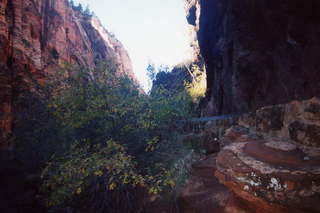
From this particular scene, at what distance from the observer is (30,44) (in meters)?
14.4

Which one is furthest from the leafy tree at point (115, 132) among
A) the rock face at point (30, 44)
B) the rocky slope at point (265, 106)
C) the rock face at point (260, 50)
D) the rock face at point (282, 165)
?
the rock face at point (260, 50)

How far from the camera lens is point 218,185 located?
11.9 ft

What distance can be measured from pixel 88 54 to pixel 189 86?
16.4m

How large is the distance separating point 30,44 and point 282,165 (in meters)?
18.0

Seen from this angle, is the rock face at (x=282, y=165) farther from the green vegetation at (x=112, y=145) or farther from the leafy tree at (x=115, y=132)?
the leafy tree at (x=115, y=132)

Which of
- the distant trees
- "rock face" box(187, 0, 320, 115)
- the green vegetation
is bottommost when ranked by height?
the green vegetation

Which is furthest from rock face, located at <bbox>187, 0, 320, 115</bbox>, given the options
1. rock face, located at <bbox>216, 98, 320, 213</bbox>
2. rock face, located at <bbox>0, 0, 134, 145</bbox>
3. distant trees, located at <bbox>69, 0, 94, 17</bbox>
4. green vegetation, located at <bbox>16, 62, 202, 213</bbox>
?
distant trees, located at <bbox>69, 0, 94, 17</bbox>

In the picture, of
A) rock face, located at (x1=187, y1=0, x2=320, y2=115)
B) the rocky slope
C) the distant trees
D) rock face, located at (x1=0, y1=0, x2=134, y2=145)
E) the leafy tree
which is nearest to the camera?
the rocky slope

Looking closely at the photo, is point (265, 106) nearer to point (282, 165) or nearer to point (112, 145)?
point (282, 165)

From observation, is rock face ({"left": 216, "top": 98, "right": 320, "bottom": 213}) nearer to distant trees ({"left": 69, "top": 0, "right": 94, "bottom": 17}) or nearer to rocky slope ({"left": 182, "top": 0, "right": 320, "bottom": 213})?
rocky slope ({"left": 182, "top": 0, "right": 320, "bottom": 213})

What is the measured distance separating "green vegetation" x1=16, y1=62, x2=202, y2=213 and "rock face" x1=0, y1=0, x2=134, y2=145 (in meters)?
1.60

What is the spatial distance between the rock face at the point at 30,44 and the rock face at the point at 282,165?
6.00 m

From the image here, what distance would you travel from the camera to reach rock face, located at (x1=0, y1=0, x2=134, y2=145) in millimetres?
11438

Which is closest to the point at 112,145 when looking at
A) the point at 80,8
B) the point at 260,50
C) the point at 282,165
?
the point at 282,165
